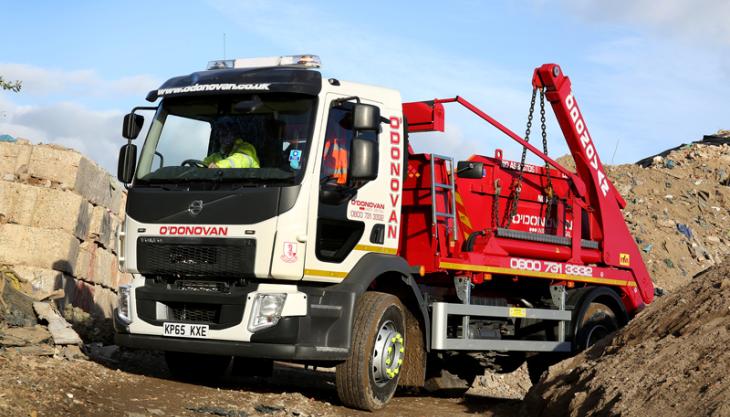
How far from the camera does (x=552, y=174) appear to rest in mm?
11188

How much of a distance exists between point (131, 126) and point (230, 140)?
101cm

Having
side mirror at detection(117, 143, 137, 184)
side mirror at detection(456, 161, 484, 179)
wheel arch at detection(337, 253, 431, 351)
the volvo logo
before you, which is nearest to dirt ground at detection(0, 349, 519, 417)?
wheel arch at detection(337, 253, 431, 351)

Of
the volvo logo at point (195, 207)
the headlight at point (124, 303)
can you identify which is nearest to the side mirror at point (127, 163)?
the volvo logo at point (195, 207)

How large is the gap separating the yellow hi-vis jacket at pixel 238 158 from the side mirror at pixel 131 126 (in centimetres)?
80

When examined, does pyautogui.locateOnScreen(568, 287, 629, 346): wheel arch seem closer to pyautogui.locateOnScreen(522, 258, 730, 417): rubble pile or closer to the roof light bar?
pyautogui.locateOnScreen(522, 258, 730, 417): rubble pile

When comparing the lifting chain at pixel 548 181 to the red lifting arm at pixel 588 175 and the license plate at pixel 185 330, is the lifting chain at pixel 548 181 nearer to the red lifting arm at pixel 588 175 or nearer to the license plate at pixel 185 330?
the red lifting arm at pixel 588 175

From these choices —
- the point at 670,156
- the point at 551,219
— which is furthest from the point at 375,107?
the point at 670,156

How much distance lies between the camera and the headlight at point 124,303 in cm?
796

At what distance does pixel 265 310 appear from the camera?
7.42 meters

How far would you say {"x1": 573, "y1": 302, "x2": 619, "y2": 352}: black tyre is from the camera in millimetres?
10805

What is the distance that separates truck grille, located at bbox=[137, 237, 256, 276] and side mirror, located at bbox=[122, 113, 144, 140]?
101 centimetres

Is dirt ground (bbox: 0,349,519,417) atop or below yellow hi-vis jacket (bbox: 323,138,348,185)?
below

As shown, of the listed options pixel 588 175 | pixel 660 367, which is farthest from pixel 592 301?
pixel 660 367

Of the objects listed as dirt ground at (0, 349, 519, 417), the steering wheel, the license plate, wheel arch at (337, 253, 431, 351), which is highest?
the steering wheel
